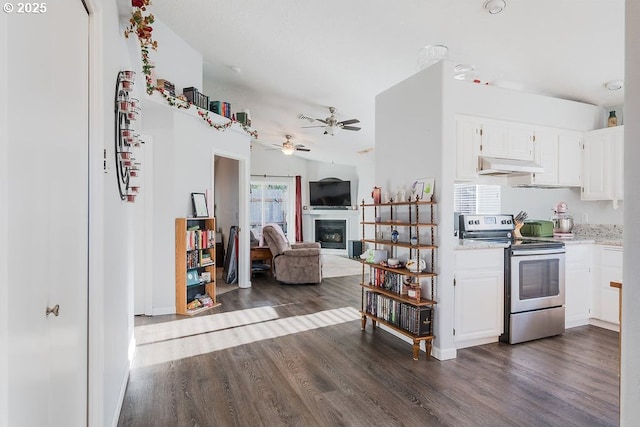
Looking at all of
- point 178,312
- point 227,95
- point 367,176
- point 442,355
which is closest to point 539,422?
point 442,355

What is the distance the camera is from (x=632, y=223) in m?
0.88

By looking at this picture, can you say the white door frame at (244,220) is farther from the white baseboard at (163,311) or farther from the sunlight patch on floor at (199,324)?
the white baseboard at (163,311)

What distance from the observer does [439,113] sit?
2.88 meters

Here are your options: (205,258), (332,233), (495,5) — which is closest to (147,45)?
(205,258)

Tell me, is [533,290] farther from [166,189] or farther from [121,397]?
[166,189]

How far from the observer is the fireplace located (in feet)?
31.3

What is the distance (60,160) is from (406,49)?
328cm

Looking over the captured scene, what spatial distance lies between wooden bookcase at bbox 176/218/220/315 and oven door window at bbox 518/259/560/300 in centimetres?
352

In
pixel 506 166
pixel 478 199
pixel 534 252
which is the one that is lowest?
pixel 534 252

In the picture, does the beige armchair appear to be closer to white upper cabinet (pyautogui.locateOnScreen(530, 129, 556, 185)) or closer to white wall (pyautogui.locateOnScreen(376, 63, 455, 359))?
white wall (pyautogui.locateOnScreen(376, 63, 455, 359))

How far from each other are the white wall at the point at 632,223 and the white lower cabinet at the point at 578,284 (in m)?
3.07

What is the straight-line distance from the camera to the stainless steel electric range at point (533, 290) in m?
3.12

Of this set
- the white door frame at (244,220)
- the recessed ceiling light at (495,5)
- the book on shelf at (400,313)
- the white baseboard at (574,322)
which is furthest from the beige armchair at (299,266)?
the recessed ceiling light at (495,5)

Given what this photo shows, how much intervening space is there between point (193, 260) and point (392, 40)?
11.0ft
